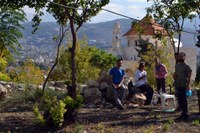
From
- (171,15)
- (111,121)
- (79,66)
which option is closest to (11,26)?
(79,66)

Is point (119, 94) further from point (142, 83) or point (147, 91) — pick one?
point (142, 83)

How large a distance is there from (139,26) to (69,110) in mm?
6982

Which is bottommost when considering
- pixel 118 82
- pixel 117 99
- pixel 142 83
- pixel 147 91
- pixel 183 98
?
pixel 117 99

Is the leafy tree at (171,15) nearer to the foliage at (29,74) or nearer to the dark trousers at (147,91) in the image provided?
the dark trousers at (147,91)

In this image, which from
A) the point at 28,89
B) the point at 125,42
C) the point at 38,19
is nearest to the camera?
the point at 38,19

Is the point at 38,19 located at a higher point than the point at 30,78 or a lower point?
higher

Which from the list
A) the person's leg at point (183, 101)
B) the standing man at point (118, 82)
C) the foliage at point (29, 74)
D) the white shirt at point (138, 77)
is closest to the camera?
the person's leg at point (183, 101)

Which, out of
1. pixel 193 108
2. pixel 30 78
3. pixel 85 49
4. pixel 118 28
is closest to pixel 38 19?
pixel 193 108

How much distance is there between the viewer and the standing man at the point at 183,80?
34.2ft

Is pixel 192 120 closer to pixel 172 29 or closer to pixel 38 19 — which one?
pixel 38 19

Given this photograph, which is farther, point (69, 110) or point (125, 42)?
point (125, 42)

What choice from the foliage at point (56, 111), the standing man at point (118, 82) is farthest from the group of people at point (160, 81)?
the foliage at point (56, 111)

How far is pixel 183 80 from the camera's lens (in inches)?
412

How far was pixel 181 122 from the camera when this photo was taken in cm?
1012
